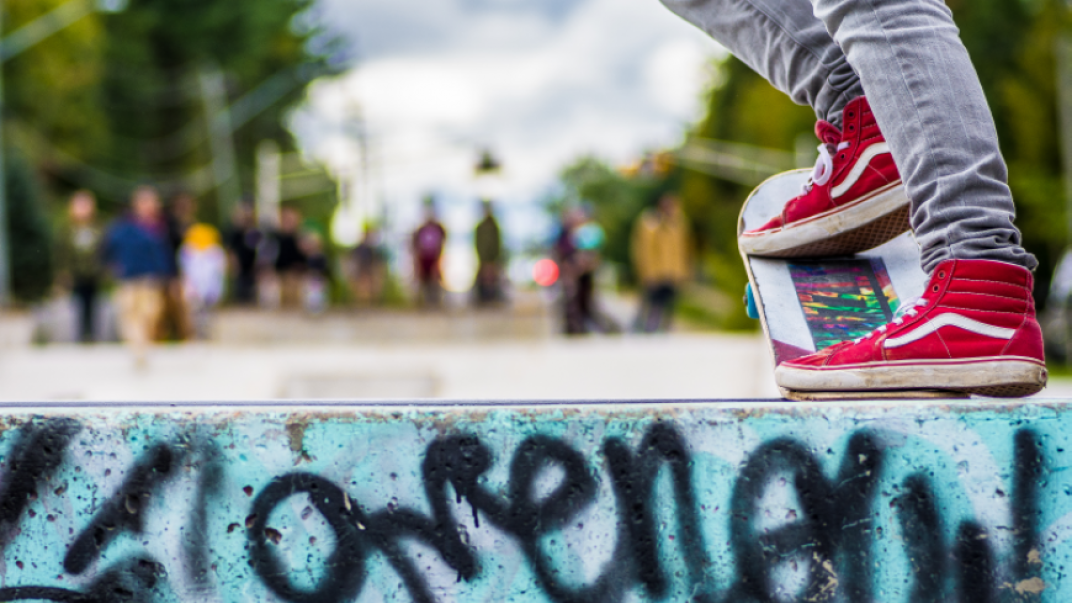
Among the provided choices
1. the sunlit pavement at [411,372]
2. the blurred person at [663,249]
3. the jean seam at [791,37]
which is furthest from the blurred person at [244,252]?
the jean seam at [791,37]

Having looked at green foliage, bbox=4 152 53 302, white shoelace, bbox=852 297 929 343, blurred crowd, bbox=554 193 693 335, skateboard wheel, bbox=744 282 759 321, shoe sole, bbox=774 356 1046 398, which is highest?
green foliage, bbox=4 152 53 302

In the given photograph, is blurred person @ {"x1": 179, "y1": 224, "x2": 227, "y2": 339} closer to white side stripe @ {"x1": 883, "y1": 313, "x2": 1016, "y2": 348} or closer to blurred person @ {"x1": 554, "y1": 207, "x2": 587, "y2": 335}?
blurred person @ {"x1": 554, "y1": 207, "x2": 587, "y2": 335}

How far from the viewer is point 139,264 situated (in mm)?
10453

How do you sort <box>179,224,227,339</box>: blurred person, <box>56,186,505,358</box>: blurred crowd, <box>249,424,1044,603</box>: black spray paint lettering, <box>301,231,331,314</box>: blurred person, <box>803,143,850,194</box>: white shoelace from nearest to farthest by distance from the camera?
<box>249,424,1044,603</box>: black spray paint lettering → <box>803,143,850,194</box>: white shoelace → <box>56,186,505,358</box>: blurred crowd → <box>179,224,227,339</box>: blurred person → <box>301,231,331,314</box>: blurred person

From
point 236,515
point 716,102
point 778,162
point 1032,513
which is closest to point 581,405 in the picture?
point 236,515

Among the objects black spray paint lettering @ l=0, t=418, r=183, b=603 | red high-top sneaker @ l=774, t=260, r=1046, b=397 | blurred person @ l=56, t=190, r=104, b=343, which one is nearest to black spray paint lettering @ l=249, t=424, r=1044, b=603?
black spray paint lettering @ l=0, t=418, r=183, b=603

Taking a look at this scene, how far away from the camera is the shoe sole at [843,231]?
1729 millimetres

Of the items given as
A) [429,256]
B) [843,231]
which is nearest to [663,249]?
[429,256]

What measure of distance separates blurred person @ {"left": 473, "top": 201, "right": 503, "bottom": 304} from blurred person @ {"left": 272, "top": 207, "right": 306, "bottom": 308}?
3.16 m

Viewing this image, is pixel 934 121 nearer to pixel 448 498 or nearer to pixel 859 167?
pixel 859 167

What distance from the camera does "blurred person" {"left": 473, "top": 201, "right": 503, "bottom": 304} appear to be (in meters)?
17.0

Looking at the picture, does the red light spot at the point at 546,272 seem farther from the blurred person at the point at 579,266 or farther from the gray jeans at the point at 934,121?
the gray jeans at the point at 934,121

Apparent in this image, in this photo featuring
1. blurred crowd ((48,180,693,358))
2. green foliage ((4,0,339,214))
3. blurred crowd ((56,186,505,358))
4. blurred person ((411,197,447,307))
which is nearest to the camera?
blurred crowd ((56,186,505,358))

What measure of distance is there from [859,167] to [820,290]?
25cm
